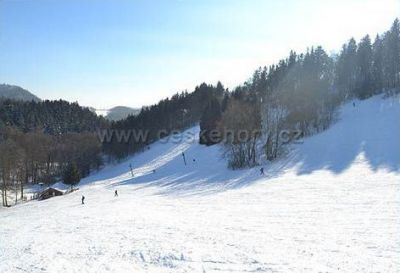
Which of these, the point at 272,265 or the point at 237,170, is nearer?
the point at 272,265

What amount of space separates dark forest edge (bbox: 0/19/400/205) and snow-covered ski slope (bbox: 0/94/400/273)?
9.49 metres

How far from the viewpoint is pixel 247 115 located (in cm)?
5734

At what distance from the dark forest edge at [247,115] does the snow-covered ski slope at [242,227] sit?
9.49 metres

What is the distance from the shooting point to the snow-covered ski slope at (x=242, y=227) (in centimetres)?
1644

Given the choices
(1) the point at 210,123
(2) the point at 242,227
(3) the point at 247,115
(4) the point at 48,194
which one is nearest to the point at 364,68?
(1) the point at 210,123

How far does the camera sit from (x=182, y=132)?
116062 mm

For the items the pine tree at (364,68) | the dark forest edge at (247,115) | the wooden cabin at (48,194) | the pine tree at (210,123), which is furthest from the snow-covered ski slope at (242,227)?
the pine tree at (364,68)

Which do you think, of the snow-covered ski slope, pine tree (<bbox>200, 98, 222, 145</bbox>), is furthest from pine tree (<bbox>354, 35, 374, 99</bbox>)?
the snow-covered ski slope

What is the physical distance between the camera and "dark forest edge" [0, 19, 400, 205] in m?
60.1

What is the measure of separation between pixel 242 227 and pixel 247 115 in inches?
1402

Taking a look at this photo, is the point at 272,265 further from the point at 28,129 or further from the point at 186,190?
the point at 28,129

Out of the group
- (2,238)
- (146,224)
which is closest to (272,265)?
(146,224)

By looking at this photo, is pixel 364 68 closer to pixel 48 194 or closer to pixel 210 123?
pixel 210 123

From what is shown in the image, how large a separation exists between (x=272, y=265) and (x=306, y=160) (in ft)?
139
